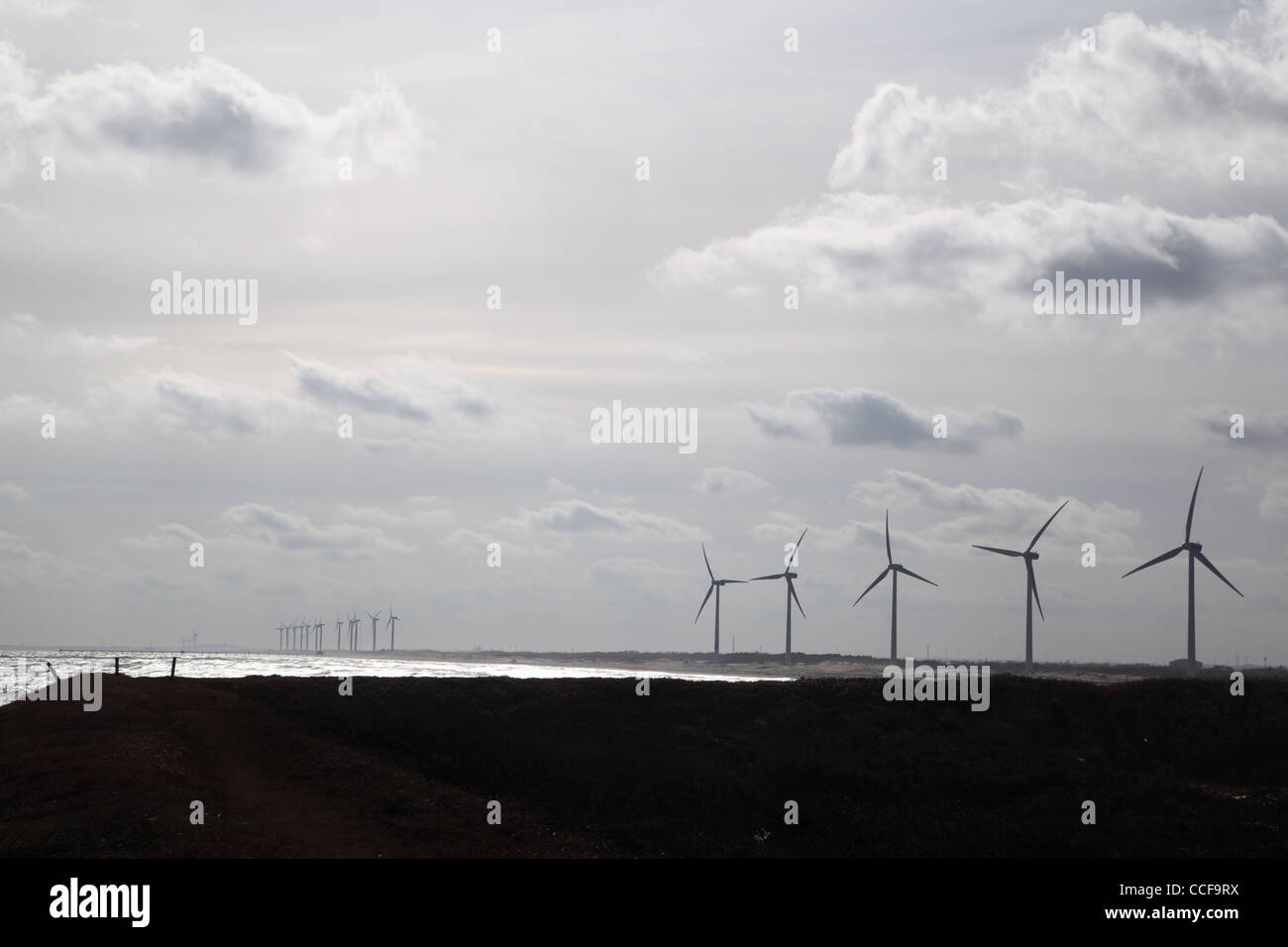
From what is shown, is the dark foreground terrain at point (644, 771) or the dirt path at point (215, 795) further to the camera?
the dark foreground terrain at point (644, 771)

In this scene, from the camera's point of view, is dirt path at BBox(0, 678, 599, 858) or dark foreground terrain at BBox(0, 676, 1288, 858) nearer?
dirt path at BBox(0, 678, 599, 858)

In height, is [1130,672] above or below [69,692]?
below

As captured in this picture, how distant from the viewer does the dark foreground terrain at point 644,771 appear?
34469 mm

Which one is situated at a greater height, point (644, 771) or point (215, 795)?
point (215, 795)

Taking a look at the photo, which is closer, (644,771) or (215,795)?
(215,795)

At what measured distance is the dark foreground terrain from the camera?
1357 inches

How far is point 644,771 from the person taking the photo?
149ft

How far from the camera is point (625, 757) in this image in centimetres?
4738
